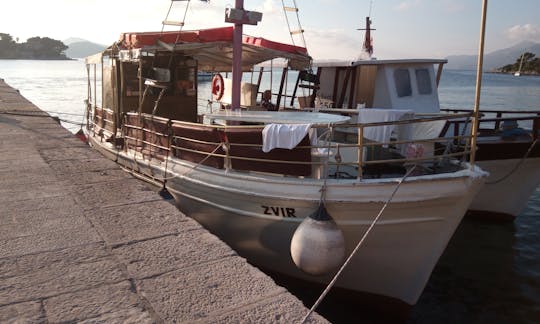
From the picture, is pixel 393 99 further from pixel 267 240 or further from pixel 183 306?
pixel 183 306

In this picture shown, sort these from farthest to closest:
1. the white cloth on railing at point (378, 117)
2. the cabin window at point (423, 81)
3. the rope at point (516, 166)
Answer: the cabin window at point (423, 81) → the rope at point (516, 166) → the white cloth on railing at point (378, 117)

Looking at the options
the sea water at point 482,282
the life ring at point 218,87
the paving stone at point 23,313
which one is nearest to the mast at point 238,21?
the life ring at point 218,87

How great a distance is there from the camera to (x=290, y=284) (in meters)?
7.14

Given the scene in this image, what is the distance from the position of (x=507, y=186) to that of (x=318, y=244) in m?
7.77

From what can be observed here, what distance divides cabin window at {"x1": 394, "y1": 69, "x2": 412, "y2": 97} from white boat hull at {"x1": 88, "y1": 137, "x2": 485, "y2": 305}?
15.1ft

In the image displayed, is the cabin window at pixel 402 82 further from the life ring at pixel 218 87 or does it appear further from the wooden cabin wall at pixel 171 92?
the wooden cabin wall at pixel 171 92

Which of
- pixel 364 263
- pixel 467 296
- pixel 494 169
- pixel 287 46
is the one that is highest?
pixel 287 46

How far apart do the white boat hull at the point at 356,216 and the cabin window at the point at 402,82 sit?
4588 mm

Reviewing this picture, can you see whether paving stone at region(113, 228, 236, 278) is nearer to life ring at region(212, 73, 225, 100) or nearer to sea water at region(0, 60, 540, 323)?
sea water at region(0, 60, 540, 323)

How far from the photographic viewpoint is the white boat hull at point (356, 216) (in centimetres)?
554

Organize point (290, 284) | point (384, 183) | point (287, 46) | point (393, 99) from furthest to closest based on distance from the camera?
point (393, 99)
point (287, 46)
point (290, 284)
point (384, 183)

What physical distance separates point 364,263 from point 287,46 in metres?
4.61

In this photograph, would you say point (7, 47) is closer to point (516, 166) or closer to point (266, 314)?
point (516, 166)

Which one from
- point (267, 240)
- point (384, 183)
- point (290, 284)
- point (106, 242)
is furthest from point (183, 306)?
point (290, 284)
